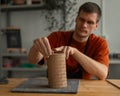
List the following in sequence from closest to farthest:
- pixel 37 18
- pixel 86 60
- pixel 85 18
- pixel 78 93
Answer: pixel 78 93 → pixel 86 60 → pixel 85 18 → pixel 37 18

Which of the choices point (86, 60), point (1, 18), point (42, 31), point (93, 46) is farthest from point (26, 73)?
point (86, 60)

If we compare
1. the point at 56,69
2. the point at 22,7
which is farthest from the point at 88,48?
the point at 22,7

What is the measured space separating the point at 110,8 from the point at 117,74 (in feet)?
3.38

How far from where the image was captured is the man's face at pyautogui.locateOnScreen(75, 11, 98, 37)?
66.6 inches

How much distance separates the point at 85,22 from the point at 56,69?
73cm

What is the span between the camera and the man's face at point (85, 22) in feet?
5.55

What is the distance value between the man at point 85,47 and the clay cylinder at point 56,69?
36 centimetres

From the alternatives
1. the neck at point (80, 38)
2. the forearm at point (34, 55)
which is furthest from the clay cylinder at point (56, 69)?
the neck at point (80, 38)

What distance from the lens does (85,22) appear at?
67.0 inches

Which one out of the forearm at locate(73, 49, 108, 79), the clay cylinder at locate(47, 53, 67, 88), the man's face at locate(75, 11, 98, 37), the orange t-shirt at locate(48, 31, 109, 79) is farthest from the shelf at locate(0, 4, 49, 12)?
the clay cylinder at locate(47, 53, 67, 88)

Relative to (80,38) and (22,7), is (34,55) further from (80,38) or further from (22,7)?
(22,7)

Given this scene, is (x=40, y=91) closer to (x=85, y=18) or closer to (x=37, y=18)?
(x=85, y=18)

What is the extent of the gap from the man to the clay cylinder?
14.3 inches

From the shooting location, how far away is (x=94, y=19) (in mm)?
1714
